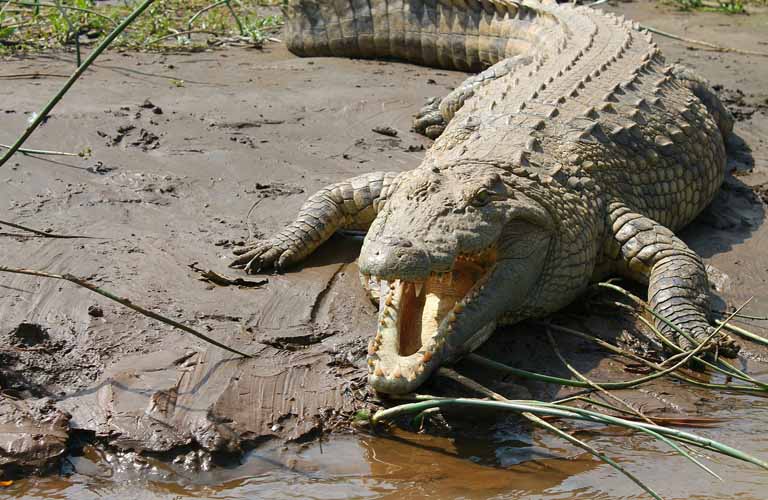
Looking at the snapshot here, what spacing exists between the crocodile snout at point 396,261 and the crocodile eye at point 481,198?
499 millimetres

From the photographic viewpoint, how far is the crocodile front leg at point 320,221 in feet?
15.8

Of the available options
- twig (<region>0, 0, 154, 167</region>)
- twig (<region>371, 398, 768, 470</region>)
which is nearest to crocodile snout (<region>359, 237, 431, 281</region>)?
twig (<region>371, 398, 768, 470</region>)

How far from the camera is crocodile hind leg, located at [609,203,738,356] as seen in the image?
4.34 metres

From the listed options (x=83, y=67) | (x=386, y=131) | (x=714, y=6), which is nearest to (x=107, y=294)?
(x=83, y=67)

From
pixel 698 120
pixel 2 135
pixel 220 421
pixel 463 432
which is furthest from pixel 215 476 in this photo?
pixel 698 120

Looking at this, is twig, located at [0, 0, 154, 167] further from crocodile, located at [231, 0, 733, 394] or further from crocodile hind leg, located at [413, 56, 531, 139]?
crocodile hind leg, located at [413, 56, 531, 139]

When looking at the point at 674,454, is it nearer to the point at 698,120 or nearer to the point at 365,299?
the point at 365,299

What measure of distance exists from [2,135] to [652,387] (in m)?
4.20

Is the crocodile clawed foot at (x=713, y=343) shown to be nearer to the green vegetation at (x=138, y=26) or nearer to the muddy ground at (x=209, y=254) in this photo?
the muddy ground at (x=209, y=254)

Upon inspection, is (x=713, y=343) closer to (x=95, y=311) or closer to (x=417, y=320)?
(x=417, y=320)

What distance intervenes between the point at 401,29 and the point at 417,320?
4.75m

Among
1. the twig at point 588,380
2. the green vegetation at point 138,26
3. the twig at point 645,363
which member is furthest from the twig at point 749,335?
the green vegetation at point 138,26

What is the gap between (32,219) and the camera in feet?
16.2

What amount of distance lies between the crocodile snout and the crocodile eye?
50 centimetres
